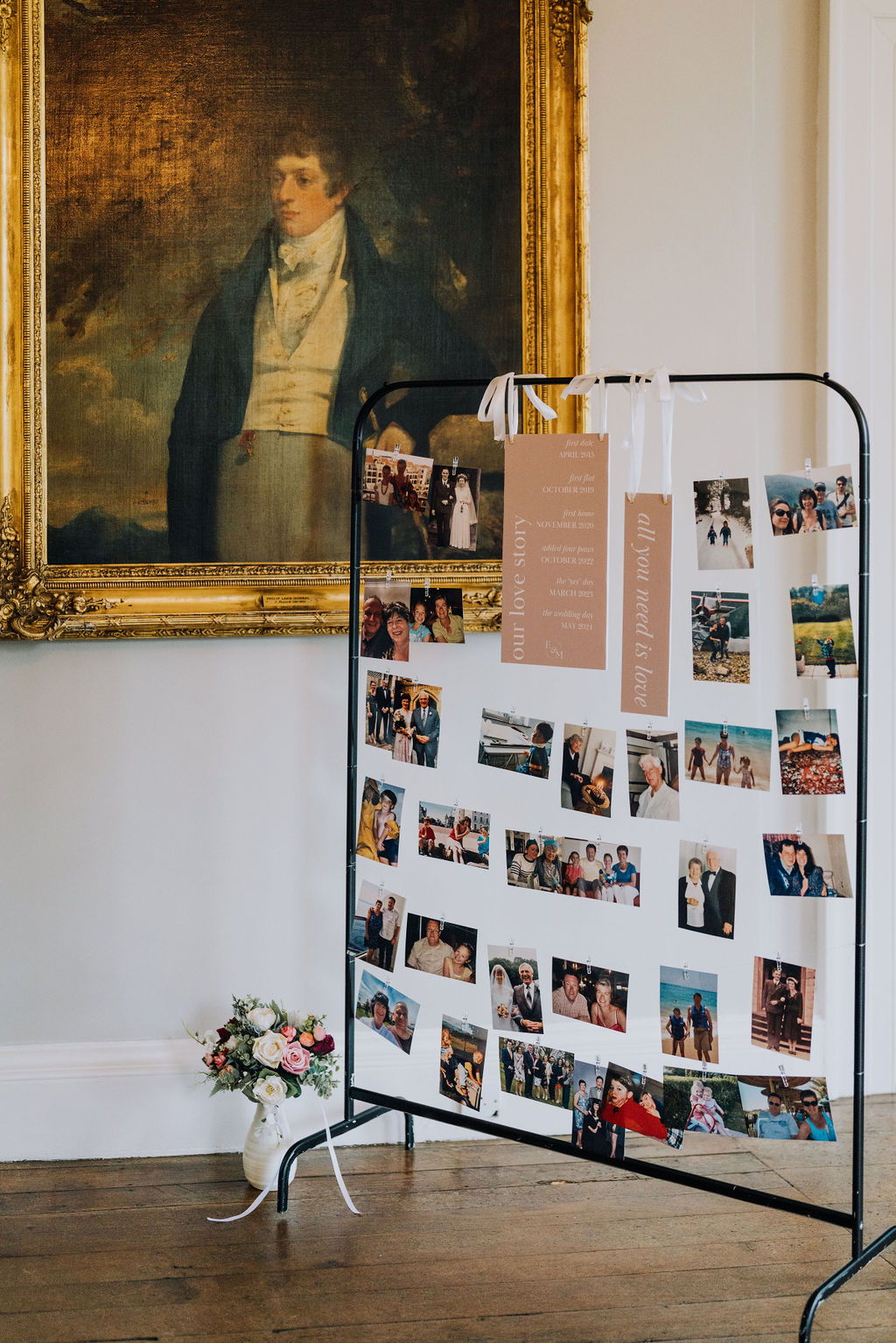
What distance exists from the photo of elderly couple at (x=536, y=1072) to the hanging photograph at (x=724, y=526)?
36.7 inches

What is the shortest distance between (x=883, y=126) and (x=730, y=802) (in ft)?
5.34

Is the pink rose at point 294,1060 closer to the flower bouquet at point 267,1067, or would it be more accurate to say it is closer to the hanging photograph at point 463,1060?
the flower bouquet at point 267,1067

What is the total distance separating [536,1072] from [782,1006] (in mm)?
481

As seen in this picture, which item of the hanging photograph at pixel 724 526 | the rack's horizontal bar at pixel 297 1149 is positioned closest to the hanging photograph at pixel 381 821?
the rack's horizontal bar at pixel 297 1149

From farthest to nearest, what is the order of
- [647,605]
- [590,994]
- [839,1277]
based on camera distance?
[590,994] < [647,605] < [839,1277]

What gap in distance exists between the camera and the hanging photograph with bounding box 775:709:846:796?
1.67 metres

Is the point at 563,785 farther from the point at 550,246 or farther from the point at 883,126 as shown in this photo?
the point at 883,126

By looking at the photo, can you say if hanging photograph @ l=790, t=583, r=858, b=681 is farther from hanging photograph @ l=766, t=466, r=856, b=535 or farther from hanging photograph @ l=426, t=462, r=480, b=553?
hanging photograph @ l=426, t=462, r=480, b=553

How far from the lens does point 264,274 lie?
87.0 inches

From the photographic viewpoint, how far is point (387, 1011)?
2051mm

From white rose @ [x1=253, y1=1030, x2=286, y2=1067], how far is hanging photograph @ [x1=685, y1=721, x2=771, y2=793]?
97cm

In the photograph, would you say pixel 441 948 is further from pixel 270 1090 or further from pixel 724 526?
pixel 724 526

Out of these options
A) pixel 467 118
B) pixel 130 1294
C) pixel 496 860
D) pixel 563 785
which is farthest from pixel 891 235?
pixel 130 1294

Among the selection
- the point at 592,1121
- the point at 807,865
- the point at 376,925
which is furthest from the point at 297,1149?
the point at 807,865
